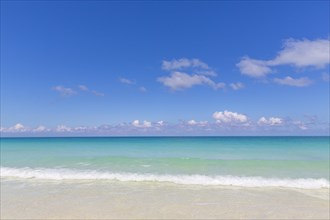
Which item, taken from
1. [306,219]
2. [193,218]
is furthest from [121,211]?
[306,219]

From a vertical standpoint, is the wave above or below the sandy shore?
below

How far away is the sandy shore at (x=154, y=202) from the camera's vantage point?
577cm

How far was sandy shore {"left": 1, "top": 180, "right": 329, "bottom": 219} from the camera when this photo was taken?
5766 mm

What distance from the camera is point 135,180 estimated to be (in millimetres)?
9789

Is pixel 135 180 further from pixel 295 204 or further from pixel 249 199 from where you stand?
pixel 295 204

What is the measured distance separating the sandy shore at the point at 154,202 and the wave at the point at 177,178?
770mm

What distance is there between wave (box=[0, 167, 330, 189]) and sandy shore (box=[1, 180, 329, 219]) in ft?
2.53

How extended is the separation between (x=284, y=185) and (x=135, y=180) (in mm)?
5340

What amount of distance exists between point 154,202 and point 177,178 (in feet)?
11.3

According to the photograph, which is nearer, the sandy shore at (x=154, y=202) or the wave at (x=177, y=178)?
the sandy shore at (x=154, y=202)

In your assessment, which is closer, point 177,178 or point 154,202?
point 154,202

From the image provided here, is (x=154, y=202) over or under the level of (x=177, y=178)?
over

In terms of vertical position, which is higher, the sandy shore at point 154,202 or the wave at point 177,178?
the sandy shore at point 154,202

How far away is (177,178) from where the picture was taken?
10.0m
